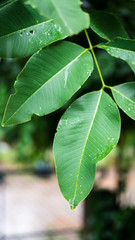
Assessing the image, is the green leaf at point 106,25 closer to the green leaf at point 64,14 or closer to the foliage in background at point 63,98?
the foliage in background at point 63,98

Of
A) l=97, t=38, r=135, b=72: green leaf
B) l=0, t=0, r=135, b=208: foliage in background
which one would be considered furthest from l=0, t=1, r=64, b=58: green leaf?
l=97, t=38, r=135, b=72: green leaf

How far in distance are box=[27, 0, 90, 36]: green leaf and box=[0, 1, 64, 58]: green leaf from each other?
125mm

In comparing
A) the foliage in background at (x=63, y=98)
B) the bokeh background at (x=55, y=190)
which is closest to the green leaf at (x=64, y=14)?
the foliage in background at (x=63, y=98)

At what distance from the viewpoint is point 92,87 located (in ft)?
5.14

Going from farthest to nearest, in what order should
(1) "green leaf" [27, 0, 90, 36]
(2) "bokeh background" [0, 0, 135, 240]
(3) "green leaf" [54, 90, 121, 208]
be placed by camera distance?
(2) "bokeh background" [0, 0, 135, 240] < (3) "green leaf" [54, 90, 121, 208] < (1) "green leaf" [27, 0, 90, 36]

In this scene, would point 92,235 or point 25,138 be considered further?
point 92,235

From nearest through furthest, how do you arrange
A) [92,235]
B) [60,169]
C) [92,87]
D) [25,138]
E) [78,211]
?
1. [60,169]
2. [92,87]
3. [25,138]
4. [92,235]
5. [78,211]

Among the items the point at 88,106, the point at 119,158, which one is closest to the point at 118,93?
the point at 88,106

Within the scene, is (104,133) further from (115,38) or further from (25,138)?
(25,138)

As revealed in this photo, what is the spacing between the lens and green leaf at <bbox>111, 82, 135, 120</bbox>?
18.5 inches

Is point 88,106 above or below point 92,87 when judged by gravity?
above

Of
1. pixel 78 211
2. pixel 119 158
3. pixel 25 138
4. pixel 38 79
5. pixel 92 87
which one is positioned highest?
pixel 38 79

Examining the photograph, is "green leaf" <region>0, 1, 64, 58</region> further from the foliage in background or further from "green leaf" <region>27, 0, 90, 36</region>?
"green leaf" <region>27, 0, 90, 36</region>

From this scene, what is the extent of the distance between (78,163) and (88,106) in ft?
0.32
